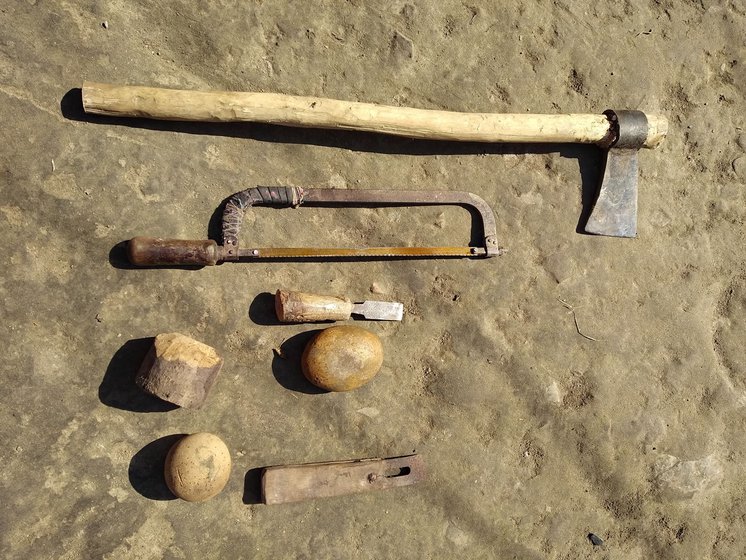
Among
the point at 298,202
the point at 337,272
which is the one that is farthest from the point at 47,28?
the point at 337,272

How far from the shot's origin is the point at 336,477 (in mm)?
3260

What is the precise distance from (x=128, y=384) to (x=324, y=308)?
126 cm

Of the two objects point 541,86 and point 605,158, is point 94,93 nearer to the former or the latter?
point 541,86

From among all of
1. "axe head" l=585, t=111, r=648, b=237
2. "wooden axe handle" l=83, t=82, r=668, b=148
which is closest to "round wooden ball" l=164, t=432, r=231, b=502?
"wooden axe handle" l=83, t=82, r=668, b=148

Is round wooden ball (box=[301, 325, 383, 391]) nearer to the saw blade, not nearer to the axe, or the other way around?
the saw blade

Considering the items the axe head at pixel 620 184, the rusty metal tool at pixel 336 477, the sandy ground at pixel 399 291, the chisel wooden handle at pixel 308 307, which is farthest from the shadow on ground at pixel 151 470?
the axe head at pixel 620 184

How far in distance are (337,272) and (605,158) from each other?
6.46 ft

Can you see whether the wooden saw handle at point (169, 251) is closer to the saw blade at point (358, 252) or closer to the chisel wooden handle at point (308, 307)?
the saw blade at point (358, 252)

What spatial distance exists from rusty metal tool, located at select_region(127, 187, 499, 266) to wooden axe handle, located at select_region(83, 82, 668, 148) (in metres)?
0.40

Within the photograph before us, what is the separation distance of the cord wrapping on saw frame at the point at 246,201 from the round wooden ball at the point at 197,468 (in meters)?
1.17

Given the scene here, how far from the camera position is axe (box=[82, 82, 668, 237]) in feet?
9.66

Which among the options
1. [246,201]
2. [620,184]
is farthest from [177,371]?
[620,184]

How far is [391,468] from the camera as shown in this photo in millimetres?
3357

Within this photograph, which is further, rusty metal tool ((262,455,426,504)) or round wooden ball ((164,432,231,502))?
rusty metal tool ((262,455,426,504))
